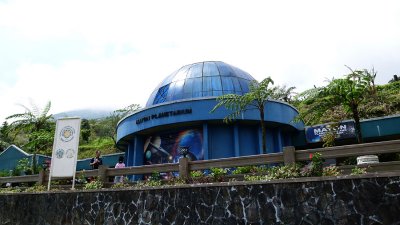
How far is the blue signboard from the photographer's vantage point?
24.4 m

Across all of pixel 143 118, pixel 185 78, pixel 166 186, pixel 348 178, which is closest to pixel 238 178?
pixel 166 186

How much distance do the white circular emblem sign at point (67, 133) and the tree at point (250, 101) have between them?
8.32m

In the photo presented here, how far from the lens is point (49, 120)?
2428 cm

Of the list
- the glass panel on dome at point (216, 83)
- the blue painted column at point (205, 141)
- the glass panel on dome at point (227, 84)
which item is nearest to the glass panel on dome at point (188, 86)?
the glass panel on dome at point (216, 83)

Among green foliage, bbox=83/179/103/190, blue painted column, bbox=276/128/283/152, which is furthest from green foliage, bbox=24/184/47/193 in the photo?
blue painted column, bbox=276/128/283/152

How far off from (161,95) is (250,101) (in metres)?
8.66

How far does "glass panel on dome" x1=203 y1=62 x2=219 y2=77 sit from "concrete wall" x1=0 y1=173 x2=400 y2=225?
14022 mm

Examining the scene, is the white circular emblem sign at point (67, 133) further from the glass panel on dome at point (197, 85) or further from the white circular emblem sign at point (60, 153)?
the glass panel on dome at point (197, 85)

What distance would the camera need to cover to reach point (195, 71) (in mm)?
25750

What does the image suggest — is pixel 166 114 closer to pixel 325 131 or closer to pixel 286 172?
pixel 325 131

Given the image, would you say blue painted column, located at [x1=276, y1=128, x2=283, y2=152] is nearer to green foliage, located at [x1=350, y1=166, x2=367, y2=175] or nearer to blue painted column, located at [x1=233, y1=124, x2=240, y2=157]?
blue painted column, located at [x1=233, y1=124, x2=240, y2=157]

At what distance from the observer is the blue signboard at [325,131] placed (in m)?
24.4

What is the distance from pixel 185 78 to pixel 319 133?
10.3 m

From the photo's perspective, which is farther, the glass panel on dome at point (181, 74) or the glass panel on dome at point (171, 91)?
the glass panel on dome at point (181, 74)
